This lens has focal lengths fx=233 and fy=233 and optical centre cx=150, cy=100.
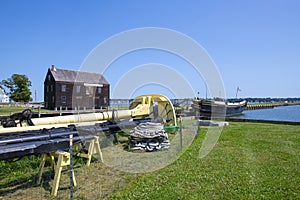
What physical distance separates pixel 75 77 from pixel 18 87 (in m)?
11.2

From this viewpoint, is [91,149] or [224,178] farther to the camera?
[91,149]

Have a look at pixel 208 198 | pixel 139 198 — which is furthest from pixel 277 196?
pixel 139 198

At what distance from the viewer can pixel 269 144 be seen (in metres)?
8.86

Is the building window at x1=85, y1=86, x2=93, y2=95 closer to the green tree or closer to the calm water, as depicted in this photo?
the green tree

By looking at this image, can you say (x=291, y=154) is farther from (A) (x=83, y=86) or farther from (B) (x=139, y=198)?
(A) (x=83, y=86)

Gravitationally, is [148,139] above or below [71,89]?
below

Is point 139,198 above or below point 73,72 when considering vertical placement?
below

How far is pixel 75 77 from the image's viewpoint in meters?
38.7

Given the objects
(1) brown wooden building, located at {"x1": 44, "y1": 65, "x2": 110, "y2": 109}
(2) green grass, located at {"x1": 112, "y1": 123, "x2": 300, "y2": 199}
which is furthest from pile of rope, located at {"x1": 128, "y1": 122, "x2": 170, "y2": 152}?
(1) brown wooden building, located at {"x1": 44, "y1": 65, "x2": 110, "y2": 109}

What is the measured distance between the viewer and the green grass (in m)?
4.15

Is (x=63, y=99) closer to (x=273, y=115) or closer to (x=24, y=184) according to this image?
(x=24, y=184)

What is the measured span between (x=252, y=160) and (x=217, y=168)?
4.62ft

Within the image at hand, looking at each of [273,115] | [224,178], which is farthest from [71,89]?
[273,115]

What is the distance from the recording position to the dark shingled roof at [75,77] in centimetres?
3627
